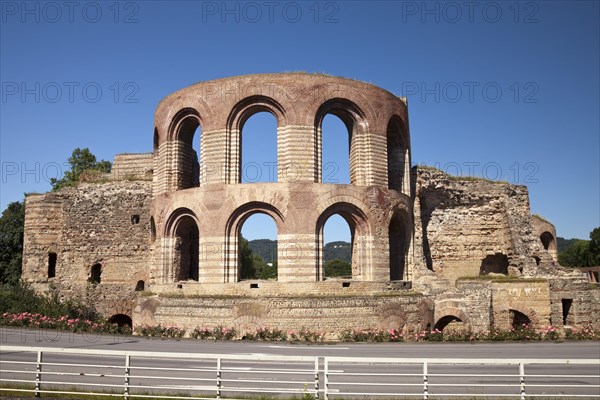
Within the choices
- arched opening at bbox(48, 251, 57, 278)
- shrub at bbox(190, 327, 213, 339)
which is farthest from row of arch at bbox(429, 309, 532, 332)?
arched opening at bbox(48, 251, 57, 278)

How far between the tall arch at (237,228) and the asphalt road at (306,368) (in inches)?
143

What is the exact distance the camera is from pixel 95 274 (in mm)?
29969

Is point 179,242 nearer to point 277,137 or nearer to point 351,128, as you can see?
point 277,137

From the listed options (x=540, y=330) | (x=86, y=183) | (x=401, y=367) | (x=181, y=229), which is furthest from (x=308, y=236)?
(x=86, y=183)

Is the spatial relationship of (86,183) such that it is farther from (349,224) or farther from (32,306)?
(349,224)

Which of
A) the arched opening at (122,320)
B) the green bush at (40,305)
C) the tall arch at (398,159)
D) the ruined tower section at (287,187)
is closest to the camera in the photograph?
the ruined tower section at (287,187)

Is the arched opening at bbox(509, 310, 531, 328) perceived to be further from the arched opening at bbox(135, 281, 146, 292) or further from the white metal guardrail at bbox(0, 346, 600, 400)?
the arched opening at bbox(135, 281, 146, 292)

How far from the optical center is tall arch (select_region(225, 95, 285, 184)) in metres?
23.8

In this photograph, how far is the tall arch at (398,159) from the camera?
27.1m

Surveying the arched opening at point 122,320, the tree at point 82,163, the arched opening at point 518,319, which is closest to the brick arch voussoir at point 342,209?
the arched opening at point 518,319

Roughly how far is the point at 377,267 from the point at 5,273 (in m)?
28.1

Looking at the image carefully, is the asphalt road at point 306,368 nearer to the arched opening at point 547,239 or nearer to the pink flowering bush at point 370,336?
the pink flowering bush at point 370,336

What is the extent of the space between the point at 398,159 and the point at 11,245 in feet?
94.3

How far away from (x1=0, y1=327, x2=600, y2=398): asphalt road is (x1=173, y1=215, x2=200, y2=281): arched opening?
4689mm
